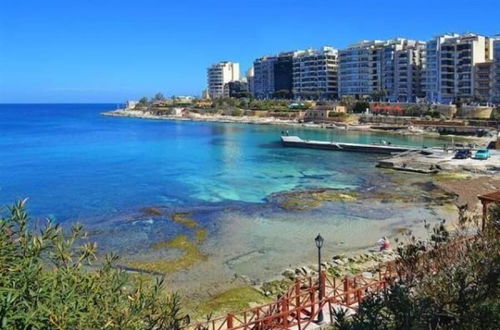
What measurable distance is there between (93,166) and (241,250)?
38510mm

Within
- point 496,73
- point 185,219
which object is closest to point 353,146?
point 185,219

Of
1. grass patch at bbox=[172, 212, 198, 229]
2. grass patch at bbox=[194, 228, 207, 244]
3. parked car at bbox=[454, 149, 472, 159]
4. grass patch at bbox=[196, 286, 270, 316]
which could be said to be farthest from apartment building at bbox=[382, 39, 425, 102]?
grass patch at bbox=[196, 286, 270, 316]

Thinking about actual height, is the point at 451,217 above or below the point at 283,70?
below

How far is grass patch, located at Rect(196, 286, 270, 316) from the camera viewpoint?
17.8 metres

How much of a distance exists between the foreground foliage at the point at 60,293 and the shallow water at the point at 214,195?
47.6ft

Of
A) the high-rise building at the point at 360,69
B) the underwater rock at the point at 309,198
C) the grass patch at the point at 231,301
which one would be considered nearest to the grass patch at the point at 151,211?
the underwater rock at the point at 309,198

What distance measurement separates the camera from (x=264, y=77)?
600 feet

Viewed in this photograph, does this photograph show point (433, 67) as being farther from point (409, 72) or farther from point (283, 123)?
point (283, 123)

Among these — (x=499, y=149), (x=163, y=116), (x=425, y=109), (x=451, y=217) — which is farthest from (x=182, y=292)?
(x=163, y=116)

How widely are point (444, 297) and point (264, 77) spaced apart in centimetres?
17786

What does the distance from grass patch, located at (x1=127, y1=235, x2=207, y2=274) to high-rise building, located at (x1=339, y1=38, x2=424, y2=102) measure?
357 ft

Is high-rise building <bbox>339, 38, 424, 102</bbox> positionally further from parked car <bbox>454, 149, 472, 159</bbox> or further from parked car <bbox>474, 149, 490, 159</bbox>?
parked car <bbox>474, 149, 490, 159</bbox>

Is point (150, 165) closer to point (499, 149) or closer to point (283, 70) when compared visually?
point (499, 149)

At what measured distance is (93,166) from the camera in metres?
59.3
